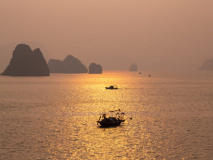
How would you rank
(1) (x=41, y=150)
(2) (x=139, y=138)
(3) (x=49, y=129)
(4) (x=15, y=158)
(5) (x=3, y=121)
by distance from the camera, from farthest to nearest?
(5) (x=3, y=121), (3) (x=49, y=129), (2) (x=139, y=138), (1) (x=41, y=150), (4) (x=15, y=158)

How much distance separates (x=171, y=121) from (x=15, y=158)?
116ft

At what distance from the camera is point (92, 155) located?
37.5 meters

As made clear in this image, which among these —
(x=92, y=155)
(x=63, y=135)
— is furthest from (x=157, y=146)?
(x=63, y=135)

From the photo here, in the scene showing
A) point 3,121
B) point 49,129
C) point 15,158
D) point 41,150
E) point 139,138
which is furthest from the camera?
point 3,121

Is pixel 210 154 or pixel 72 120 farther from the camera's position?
pixel 72 120

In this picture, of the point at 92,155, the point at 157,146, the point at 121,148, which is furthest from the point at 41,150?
the point at 157,146

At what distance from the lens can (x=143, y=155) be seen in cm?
3797

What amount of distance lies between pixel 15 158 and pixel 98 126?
70.0 feet

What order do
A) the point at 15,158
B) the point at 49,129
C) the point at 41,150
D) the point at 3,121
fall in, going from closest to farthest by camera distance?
the point at 15,158 < the point at 41,150 < the point at 49,129 < the point at 3,121

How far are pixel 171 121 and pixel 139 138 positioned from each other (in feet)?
56.2

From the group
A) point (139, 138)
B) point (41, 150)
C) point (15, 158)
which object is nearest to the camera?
point (15, 158)

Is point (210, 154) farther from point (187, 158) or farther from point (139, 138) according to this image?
point (139, 138)

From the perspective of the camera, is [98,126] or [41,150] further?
[98,126]

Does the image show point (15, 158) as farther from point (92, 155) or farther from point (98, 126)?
point (98, 126)
